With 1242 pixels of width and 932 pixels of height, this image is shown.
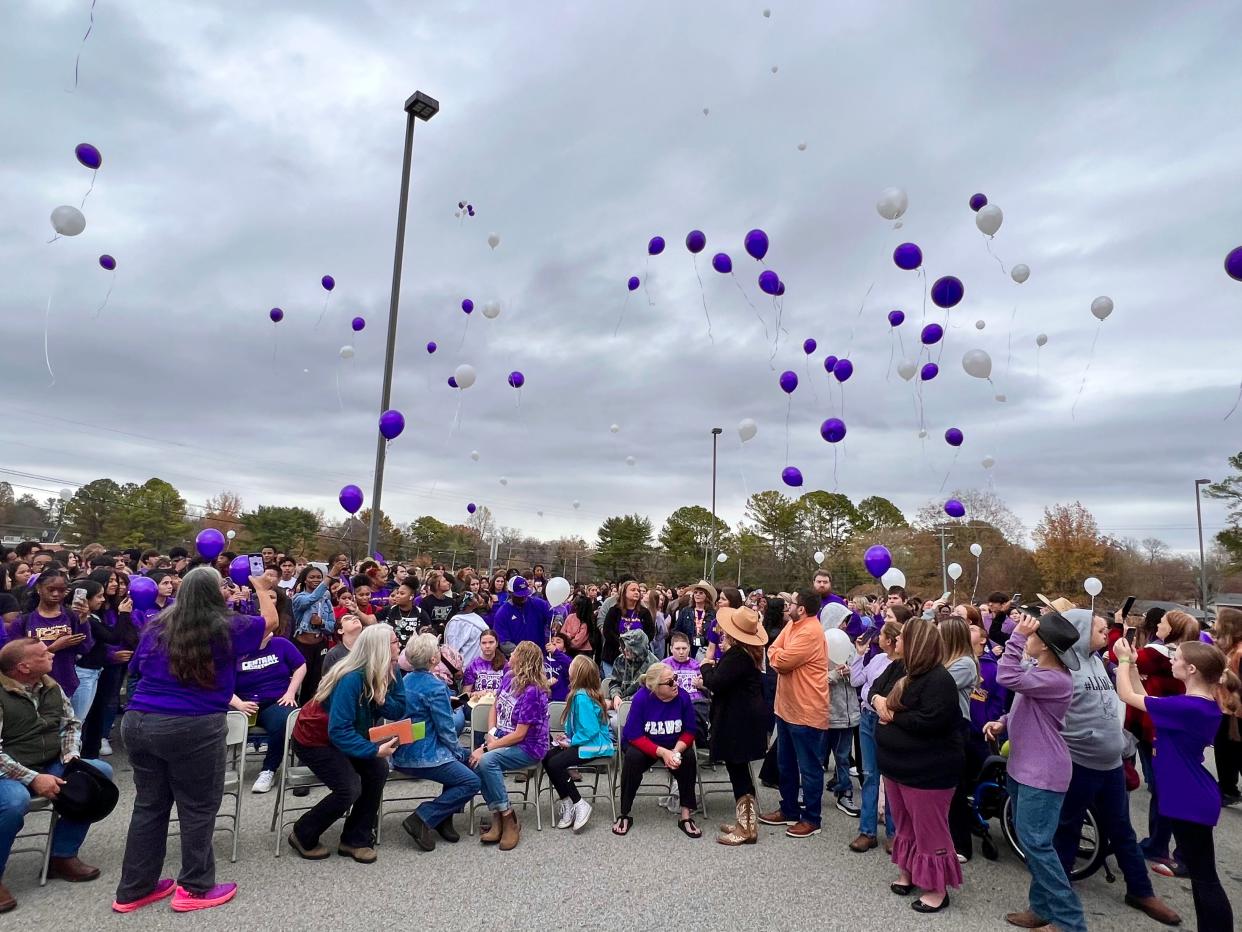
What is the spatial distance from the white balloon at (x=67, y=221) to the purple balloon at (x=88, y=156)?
0.48 metres

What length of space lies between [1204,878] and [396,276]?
914cm

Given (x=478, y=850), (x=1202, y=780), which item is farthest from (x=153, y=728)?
(x=1202, y=780)

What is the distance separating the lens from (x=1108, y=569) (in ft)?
117

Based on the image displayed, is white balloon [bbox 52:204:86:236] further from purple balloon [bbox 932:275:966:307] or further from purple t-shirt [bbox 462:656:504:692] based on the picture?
purple balloon [bbox 932:275:966:307]

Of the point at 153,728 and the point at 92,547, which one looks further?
the point at 92,547

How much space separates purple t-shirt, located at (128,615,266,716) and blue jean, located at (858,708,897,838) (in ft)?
13.0

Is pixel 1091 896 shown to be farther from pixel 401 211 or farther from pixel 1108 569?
pixel 1108 569

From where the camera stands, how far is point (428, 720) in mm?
4613

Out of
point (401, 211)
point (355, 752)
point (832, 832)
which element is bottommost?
point (832, 832)

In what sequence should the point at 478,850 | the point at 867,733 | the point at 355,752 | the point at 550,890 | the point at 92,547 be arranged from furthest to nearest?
the point at 92,547
the point at 867,733
the point at 478,850
the point at 355,752
the point at 550,890

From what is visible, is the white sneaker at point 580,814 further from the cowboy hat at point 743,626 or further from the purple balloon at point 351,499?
the purple balloon at point 351,499

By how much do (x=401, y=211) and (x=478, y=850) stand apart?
305 inches

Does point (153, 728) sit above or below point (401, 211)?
below

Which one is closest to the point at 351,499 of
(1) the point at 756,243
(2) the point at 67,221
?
(2) the point at 67,221
